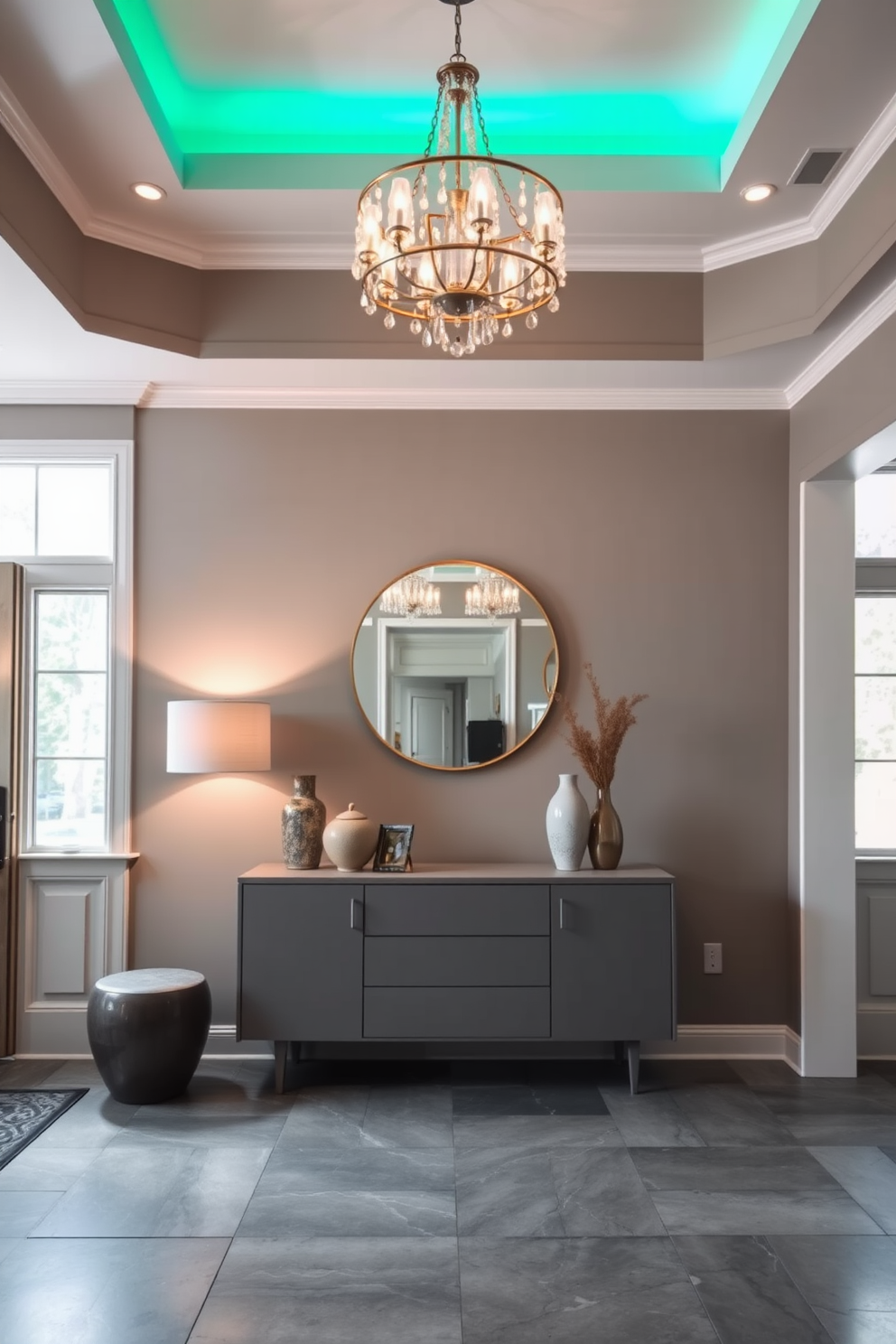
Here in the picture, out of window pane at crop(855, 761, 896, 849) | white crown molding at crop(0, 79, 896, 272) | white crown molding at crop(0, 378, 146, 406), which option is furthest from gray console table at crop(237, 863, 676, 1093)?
white crown molding at crop(0, 79, 896, 272)

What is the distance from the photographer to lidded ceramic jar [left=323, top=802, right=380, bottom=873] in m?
3.82

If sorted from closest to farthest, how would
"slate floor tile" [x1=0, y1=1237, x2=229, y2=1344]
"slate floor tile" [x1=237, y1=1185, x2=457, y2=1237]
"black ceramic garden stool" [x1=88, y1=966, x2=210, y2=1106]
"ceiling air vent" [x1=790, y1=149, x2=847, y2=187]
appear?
"slate floor tile" [x1=0, y1=1237, x2=229, y2=1344] < "slate floor tile" [x1=237, y1=1185, x2=457, y2=1237] < "ceiling air vent" [x1=790, y1=149, x2=847, y2=187] < "black ceramic garden stool" [x1=88, y1=966, x2=210, y2=1106]

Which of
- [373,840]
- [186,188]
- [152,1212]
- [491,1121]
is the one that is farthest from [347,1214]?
[186,188]

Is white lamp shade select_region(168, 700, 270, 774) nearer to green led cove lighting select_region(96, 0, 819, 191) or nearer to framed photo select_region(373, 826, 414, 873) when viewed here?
framed photo select_region(373, 826, 414, 873)

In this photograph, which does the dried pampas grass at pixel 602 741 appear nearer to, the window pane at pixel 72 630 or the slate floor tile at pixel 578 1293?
the slate floor tile at pixel 578 1293

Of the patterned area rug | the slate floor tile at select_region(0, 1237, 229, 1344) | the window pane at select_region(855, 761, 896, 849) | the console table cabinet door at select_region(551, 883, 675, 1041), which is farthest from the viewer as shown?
the window pane at select_region(855, 761, 896, 849)

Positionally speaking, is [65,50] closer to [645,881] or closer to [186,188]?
[186,188]

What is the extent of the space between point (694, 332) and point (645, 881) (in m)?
1.99

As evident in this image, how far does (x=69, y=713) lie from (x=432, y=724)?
4.89ft

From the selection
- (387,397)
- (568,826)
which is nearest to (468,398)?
(387,397)

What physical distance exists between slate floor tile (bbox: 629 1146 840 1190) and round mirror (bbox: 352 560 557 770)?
1576mm

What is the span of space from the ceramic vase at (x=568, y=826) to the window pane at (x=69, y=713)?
6.16ft

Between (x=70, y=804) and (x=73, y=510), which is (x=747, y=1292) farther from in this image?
(x=73, y=510)

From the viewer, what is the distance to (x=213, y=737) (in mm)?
3797
